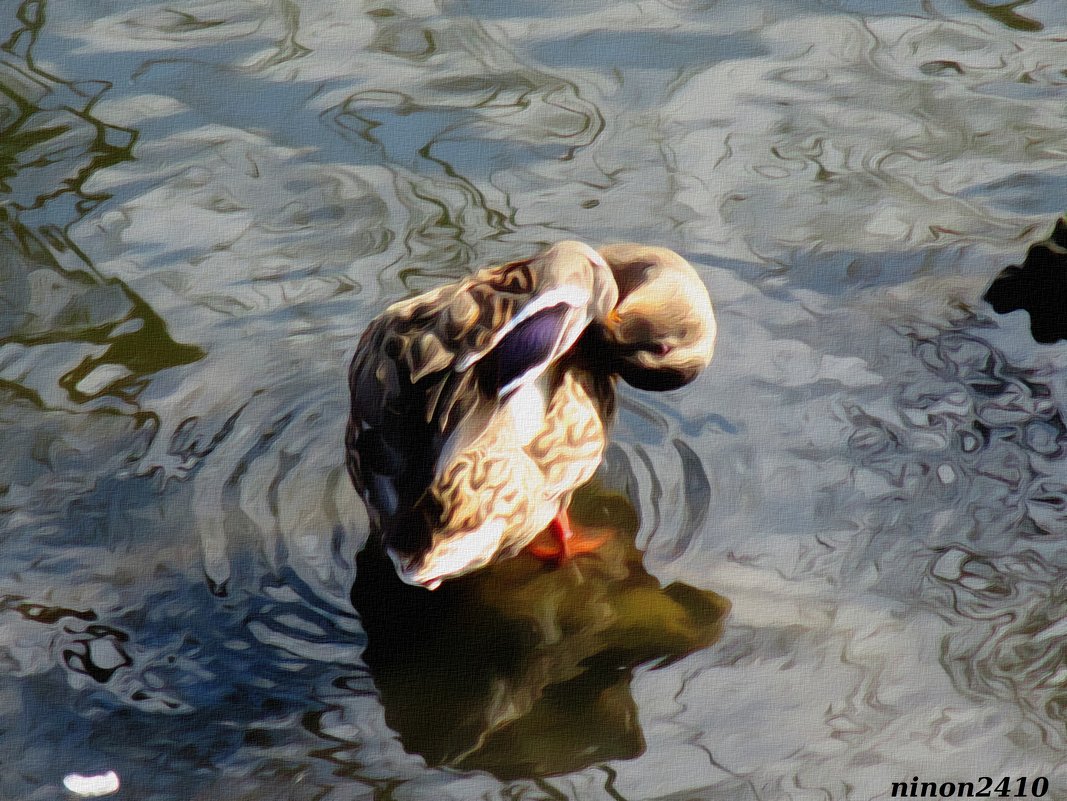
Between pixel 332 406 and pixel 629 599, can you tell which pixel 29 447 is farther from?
pixel 629 599

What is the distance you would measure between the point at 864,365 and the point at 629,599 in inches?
39.1

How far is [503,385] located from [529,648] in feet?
2.22

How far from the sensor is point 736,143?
4336mm

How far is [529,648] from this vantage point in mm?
2916

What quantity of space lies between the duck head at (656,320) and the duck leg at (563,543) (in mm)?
392

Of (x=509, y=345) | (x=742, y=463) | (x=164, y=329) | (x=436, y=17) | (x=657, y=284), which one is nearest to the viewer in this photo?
(x=509, y=345)

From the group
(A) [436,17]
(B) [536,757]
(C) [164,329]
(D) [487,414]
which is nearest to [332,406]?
(C) [164,329]

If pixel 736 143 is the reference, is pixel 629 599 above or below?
below

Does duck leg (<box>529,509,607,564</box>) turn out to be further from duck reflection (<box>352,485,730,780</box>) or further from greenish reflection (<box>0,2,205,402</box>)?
greenish reflection (<box>0,2,205,402</box>)

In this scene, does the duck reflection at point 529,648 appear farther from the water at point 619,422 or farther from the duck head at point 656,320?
the duck head at point 656,320

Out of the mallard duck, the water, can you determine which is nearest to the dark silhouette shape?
the water

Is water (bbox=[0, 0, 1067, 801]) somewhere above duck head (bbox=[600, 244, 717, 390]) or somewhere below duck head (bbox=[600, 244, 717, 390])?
below

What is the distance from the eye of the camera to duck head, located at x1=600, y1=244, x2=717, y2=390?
2930 millimetres

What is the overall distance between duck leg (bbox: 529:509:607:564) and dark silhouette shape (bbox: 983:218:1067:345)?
54.4 inches
